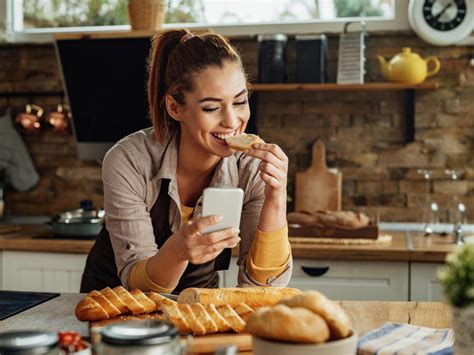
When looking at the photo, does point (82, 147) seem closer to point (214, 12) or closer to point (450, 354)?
point (214, 12)

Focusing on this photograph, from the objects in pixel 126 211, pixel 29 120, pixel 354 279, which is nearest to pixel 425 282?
pixel 354 279

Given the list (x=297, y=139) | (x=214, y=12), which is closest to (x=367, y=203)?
(x=297, y=139)

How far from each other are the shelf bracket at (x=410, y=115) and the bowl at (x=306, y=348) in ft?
9.41

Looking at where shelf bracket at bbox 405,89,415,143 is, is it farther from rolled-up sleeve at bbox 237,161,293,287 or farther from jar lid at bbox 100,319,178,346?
jar lid at bbox 100,319,178,346

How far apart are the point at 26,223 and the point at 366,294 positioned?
2.03m

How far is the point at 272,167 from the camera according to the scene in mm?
2178

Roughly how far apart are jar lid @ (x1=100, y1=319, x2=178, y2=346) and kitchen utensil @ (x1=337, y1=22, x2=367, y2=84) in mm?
2861

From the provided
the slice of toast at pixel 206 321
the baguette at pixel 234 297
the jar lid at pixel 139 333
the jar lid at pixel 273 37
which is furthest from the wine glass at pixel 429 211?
the jar lid at pixel 139 333

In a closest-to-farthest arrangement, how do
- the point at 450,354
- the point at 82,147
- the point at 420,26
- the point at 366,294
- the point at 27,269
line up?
1. the point at 450,354
2. the point at 366,294
3. the point at 27,269
4. the point at 420,26
5. the point at 82,147

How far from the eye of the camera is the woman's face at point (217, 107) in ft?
7.34

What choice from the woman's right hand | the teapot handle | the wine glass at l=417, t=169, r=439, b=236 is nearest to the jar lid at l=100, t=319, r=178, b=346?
the woman's right hand

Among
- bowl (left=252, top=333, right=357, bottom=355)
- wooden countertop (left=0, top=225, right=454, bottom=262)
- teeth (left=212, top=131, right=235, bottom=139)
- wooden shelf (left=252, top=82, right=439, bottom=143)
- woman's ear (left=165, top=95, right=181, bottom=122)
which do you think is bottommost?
wooden countertop (left=0, top=225, right=454, bottom=262)

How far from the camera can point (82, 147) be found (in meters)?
4.25

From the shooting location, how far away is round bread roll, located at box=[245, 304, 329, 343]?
1284mm
